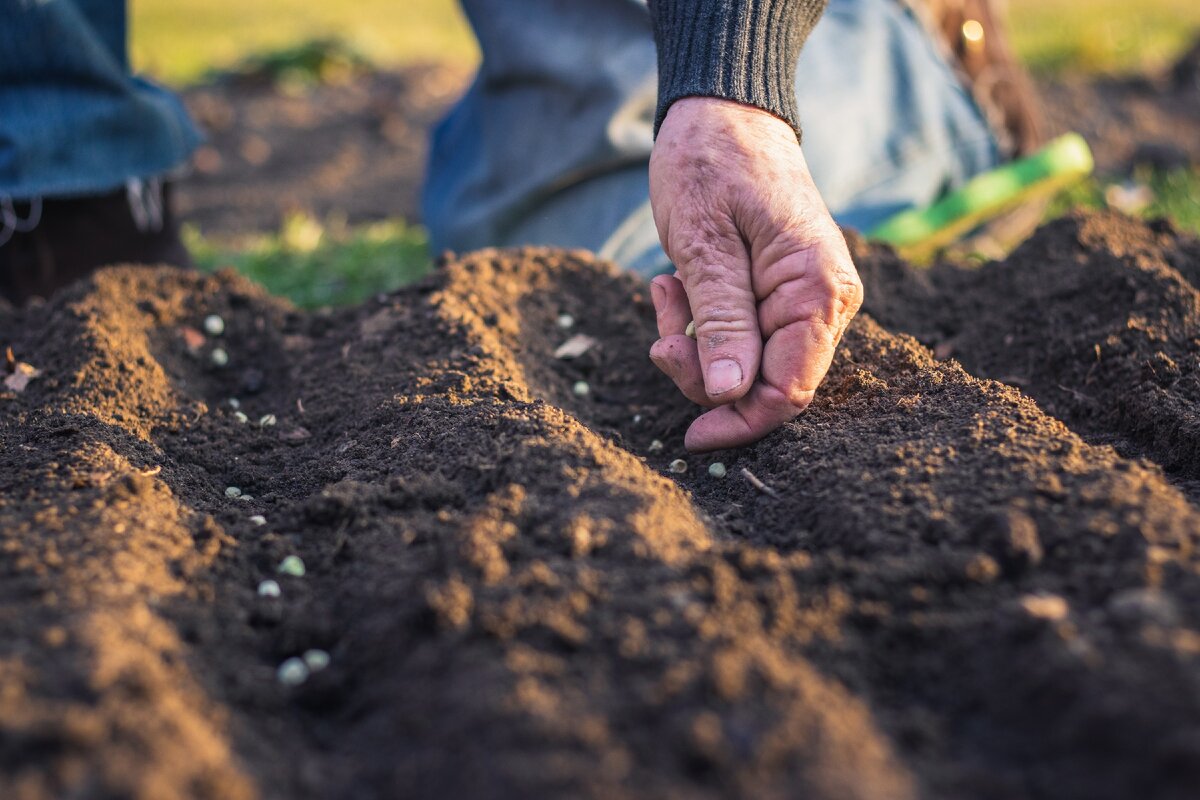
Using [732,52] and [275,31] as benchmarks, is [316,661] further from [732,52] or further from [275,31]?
[275,31]

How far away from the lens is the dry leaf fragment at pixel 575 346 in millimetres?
2373

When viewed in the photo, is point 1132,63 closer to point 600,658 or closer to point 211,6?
point 600,658

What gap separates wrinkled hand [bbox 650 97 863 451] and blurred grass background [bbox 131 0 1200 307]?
1774 millimetres

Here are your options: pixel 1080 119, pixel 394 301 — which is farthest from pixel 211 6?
pixel 394 301

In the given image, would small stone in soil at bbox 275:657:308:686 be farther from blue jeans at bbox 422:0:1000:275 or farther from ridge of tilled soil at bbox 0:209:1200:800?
blue jeans at bbox 422:0:1000:275

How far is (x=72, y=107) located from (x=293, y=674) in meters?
2.18

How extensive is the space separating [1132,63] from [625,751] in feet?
19.0

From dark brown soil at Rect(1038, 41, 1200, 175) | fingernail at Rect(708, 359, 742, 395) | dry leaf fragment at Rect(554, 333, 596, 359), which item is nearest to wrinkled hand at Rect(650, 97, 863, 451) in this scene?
fingernail at Rect(708, 359, 742, 395)

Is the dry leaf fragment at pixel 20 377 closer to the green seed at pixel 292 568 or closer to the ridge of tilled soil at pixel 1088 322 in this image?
the green seed at pixel 292 568

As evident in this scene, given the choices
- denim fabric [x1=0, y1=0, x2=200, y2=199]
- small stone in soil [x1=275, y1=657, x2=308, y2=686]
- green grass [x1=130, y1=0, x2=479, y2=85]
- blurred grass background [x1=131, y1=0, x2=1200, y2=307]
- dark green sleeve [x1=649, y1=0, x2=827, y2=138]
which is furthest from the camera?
green grass [x1=130, y1=0, x2=479, y2=85]

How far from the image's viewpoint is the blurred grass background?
3.71 meters

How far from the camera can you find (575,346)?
2398 mm

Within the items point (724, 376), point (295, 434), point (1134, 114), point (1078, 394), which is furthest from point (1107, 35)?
point (295, 434)

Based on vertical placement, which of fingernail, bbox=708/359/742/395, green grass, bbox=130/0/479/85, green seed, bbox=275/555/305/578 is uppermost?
fingernail, bbox=708/359/742/395
